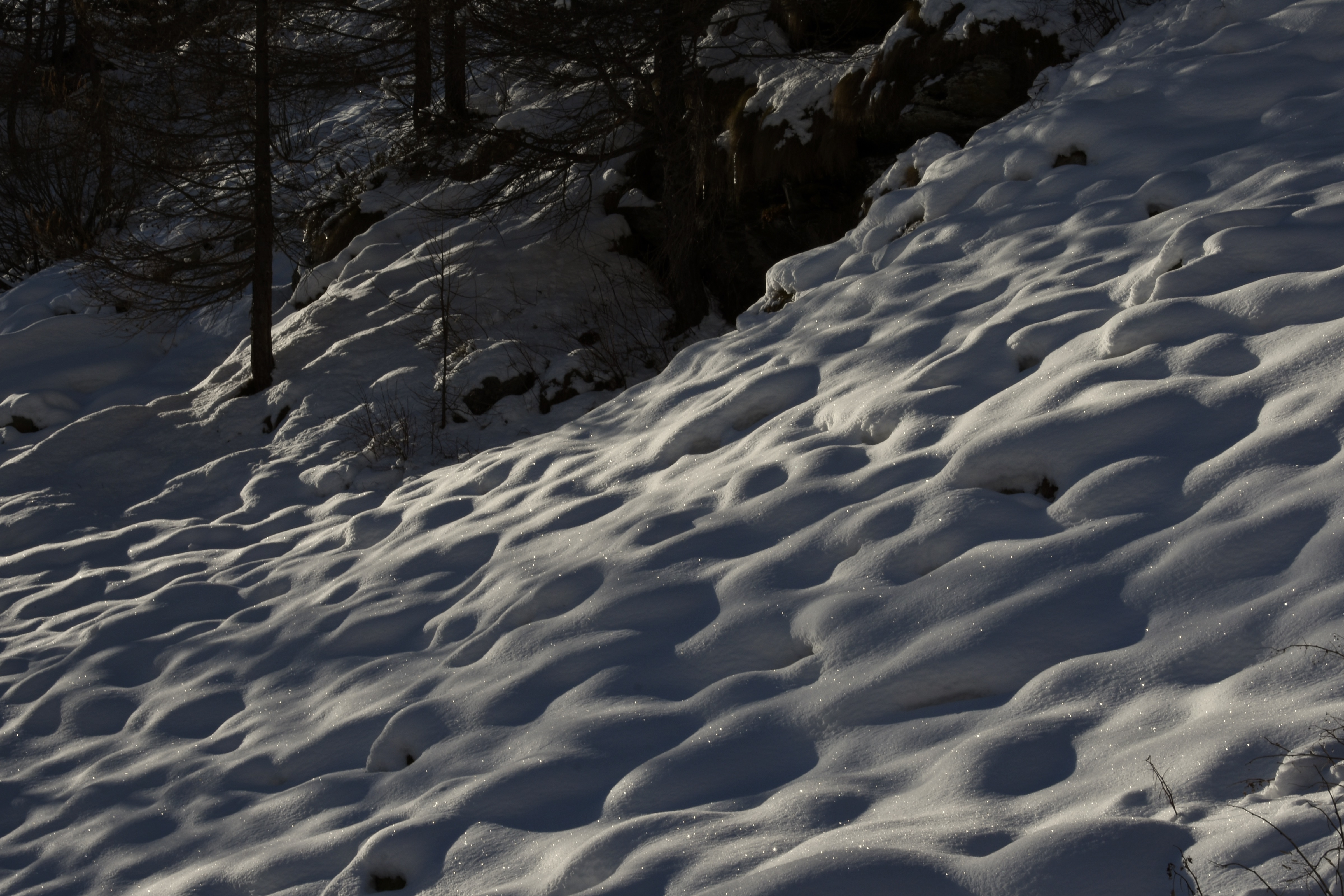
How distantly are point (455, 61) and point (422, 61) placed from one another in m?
1.97

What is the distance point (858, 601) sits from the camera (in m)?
3.30

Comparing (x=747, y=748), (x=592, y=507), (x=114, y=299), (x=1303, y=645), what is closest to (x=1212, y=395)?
(x=1303, y=645)

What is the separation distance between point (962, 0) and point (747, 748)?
677 cm

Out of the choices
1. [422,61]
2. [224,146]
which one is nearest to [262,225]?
[224,146]

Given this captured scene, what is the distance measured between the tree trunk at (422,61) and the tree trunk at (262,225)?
1475 millimetres

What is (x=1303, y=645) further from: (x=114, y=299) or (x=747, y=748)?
(x=114, y=299)

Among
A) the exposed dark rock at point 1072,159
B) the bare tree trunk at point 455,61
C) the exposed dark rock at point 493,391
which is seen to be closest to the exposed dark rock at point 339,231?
the bare tree trunk at point 455,61

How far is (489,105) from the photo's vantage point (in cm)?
1409

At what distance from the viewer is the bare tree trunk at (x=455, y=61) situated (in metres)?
9.15

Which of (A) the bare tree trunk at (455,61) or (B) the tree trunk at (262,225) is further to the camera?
(B) the tree trunk at (262,225)

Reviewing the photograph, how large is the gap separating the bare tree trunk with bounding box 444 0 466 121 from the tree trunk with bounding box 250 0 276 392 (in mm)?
1772

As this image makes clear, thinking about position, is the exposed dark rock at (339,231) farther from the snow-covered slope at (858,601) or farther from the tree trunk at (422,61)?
the snow-covered slope at (858,601)

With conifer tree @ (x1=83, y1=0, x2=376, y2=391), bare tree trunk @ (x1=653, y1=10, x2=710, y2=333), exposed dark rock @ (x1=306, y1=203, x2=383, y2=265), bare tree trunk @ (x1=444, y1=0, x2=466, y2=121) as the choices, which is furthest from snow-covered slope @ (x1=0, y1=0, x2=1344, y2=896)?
exposed dark rock @ (x1=306, y1=203, x2=383, y2=265)

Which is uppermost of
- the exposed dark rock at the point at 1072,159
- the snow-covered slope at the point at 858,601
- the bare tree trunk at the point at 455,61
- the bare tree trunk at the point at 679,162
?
the bare tree trunk at the point at 455,61
